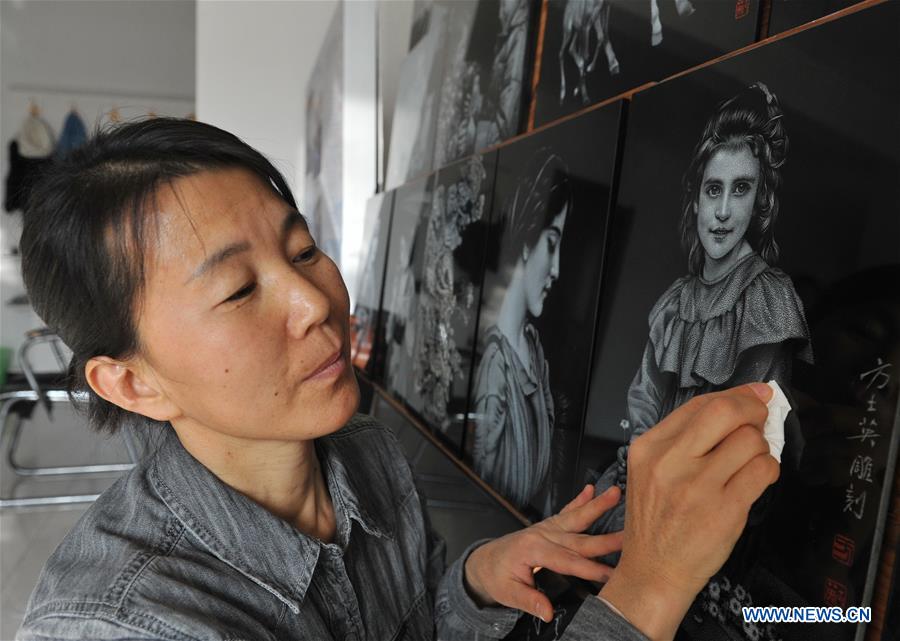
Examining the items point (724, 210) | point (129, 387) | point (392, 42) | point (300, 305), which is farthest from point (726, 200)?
point (392, 42)

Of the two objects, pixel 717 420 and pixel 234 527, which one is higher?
pixel 717 420

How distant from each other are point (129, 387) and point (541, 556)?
61 cm

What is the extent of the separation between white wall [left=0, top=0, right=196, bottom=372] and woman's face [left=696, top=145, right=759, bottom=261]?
A: 6.69 m

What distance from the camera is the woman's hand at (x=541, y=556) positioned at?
2.72 feet

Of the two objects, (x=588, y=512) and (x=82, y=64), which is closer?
(x=588, y=512)

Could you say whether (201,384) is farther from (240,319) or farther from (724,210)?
(724,210)

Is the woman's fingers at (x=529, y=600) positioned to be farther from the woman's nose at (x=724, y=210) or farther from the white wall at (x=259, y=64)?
the white wall at (x=259, y=64)

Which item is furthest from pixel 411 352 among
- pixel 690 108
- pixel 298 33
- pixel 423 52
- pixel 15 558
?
pixel 298 33

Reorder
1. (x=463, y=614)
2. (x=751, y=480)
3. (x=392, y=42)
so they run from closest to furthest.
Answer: (x=751, y=480) → (x=463, y=614) → (x=392, y=42)

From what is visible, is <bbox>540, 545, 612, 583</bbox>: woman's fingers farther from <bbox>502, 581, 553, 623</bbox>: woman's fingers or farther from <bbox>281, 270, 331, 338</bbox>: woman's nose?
<bbox>281, 270, 331, 338</bbox>: woman's nose

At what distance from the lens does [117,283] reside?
2.72 ft

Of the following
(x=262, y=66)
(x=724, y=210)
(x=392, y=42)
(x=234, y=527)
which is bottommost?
(x=234, y=527)

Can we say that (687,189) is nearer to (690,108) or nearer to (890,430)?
(690,108)

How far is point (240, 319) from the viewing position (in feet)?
2.68
